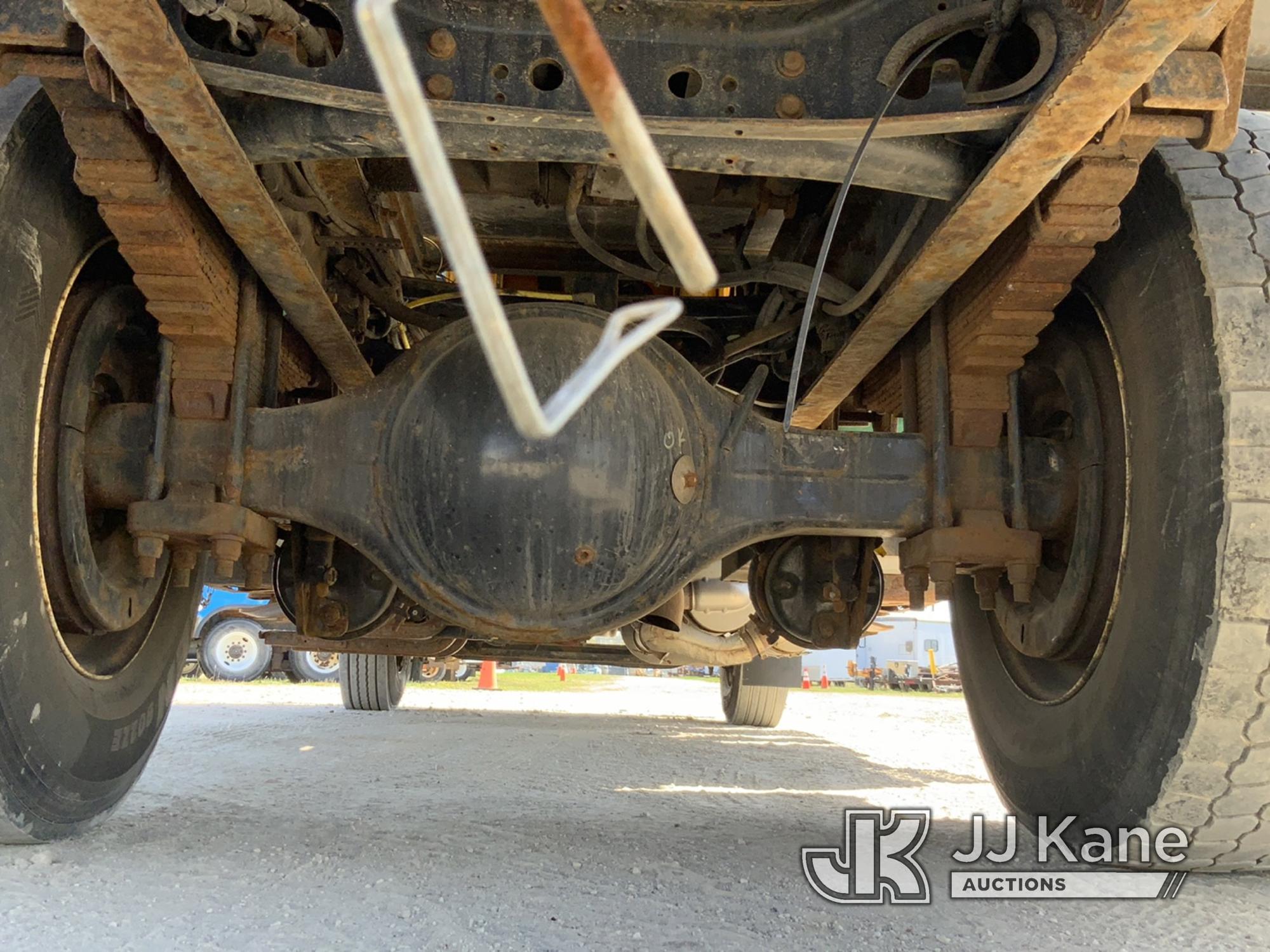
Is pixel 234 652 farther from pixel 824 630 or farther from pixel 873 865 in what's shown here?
pixel 873 865

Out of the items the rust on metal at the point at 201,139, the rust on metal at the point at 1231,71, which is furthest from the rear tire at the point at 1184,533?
the rust on metal at the point at 201,139

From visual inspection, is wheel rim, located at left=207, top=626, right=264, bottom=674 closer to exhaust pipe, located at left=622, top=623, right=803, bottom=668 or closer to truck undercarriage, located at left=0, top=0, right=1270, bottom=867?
exhaust pipe, located at left=622, top=623, right=803, bottom=668

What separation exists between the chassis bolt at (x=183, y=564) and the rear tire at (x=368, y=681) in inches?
153

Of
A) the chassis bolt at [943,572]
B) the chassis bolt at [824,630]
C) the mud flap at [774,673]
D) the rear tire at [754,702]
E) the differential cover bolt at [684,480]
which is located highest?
the differential cover bolt at [684,480]

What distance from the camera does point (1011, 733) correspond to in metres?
2.13

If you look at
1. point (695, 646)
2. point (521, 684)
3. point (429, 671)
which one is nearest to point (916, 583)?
point (695, 646)

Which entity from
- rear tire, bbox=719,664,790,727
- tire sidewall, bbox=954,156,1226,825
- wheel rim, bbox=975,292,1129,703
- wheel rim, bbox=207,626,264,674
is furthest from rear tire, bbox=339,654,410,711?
wheel rim, bbox=207,626,264,674

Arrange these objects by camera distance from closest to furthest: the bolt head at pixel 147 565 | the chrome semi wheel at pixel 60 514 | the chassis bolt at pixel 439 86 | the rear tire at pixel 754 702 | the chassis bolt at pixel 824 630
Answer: the chassis bolt at pixel 439 86 → the chrome semi wheel at pixel 60 514 → the bolt head at pixel 147 565 → the chassis bolt at pixel 824 630 → the rear tire at pixel 754 702

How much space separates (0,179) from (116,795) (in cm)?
121

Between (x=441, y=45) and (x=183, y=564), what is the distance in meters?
1.28

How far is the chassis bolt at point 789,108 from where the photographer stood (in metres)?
1.47

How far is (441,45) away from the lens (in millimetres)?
1439

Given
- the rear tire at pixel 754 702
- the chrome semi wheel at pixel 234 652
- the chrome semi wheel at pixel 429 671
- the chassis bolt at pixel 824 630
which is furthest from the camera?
the chrome semi wheel at pixel 234 652

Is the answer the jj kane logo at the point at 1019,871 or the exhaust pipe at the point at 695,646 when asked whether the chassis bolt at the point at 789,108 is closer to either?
the jj kane logo at the point at 1019,871
